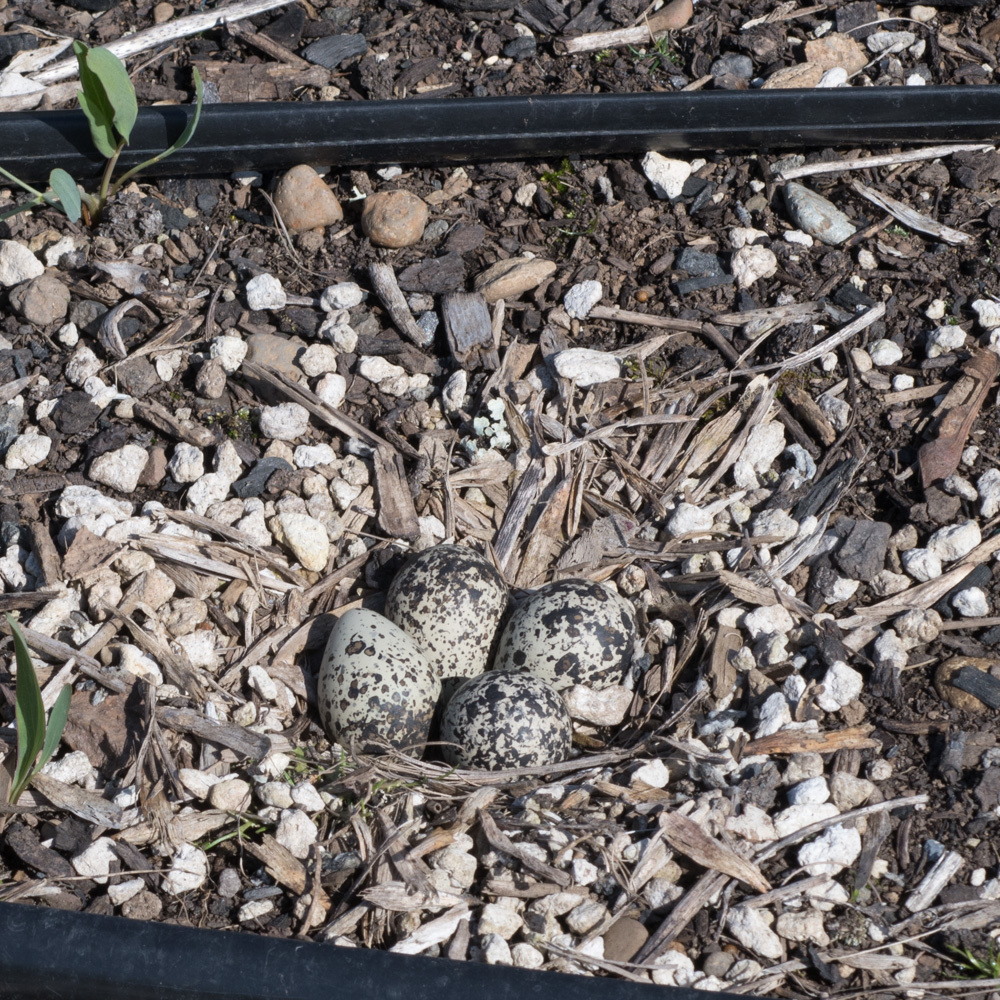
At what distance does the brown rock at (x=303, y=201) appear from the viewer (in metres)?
3.12

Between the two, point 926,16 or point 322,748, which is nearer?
point 322,748

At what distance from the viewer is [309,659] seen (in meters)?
2.66

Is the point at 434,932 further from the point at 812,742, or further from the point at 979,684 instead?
the point at 979,684

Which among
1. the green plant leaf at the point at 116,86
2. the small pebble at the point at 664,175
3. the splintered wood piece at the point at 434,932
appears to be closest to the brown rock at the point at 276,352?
the green plant leaf at the point at 116,86

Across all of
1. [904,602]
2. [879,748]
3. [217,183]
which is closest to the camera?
[879,748]

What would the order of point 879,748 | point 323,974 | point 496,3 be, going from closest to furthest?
point 323,974
point 879,748
point 496,3

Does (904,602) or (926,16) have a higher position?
(926,16)

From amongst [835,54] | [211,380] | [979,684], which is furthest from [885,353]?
[211,380]

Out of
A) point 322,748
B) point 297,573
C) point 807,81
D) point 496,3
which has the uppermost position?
point 496,3

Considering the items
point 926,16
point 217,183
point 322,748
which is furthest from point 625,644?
point 926,16

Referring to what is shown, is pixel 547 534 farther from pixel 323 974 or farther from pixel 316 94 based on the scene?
pixel 316 94

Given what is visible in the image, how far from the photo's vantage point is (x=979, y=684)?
227 cm

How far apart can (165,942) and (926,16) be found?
146 inches

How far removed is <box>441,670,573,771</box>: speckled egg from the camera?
231 centimetres
